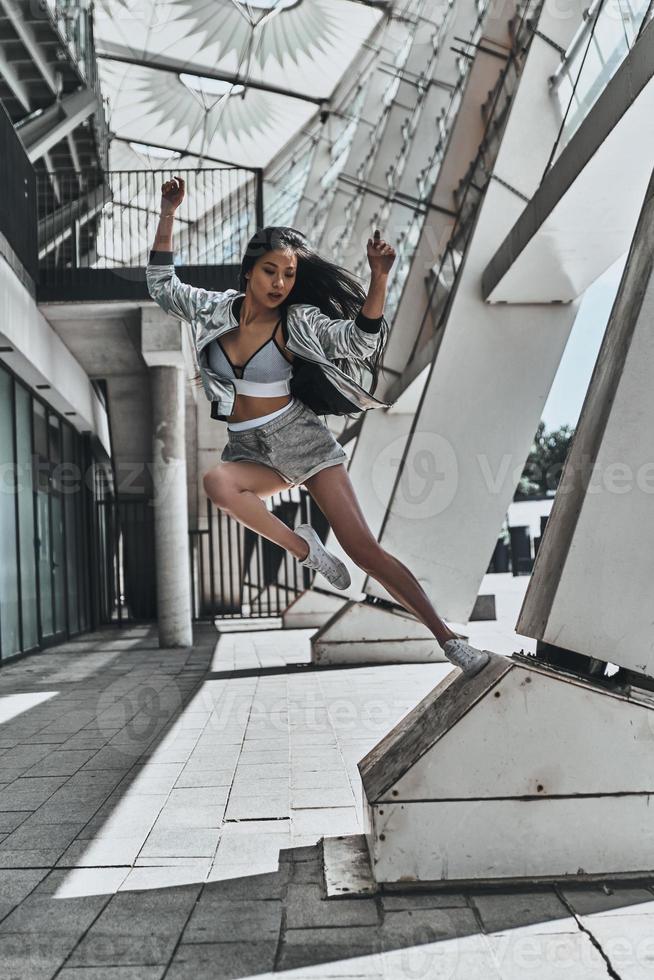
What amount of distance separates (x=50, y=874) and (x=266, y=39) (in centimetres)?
2804

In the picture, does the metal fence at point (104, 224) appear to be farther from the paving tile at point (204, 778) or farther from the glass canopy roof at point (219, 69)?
the glass canopy roof at point (219, 69)

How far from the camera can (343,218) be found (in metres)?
25.0

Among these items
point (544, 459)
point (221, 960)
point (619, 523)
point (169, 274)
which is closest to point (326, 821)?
point (221, 960)

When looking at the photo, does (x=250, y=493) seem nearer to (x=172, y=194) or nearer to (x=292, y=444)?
(x=292, y=444)

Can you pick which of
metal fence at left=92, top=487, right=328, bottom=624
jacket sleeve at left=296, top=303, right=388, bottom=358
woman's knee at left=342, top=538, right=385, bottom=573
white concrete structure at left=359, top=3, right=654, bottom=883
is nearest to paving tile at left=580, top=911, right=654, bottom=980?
white concrete structure at left=359, top=3, right=654, bottom=883

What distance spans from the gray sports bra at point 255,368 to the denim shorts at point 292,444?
0.12 m

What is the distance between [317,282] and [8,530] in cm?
1022

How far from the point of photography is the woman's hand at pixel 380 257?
3.16 m

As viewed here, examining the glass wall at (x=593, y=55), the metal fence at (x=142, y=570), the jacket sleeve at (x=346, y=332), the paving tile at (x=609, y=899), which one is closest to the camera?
the paving tile at (x=609, y=899)

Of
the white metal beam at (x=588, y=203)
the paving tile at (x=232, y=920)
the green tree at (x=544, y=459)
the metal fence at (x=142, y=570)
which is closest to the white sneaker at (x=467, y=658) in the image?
the paving tile at (x=232, y=920)

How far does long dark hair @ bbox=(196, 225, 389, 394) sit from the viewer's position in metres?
3.38

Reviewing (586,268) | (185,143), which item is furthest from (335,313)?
(185,143)

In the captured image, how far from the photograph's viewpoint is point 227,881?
322 cm

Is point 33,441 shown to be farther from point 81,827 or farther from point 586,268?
point 81,827
